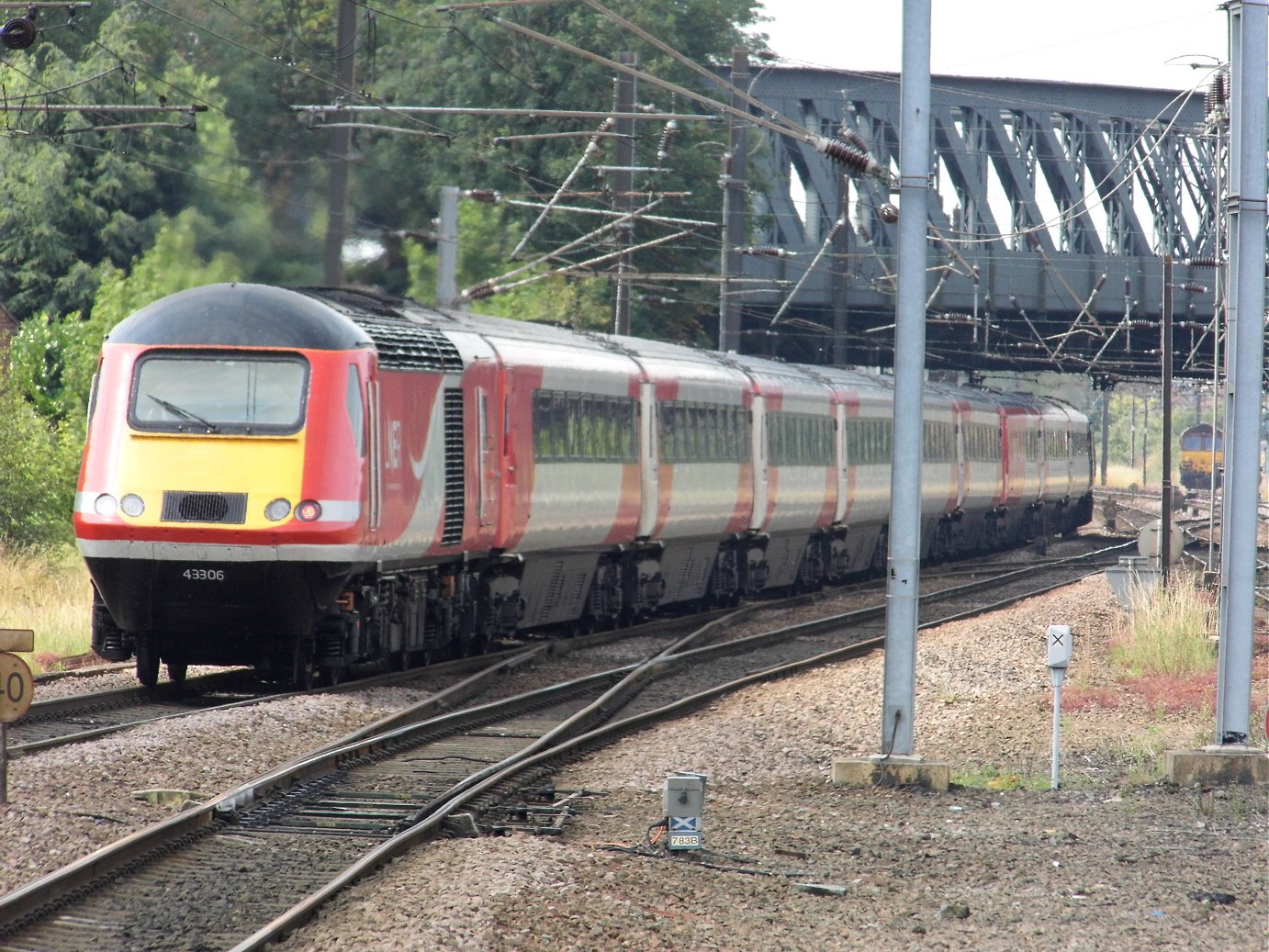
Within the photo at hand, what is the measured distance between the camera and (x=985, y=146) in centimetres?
4919

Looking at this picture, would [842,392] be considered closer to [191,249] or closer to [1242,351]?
[191,249]

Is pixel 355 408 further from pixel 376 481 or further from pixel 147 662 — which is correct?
pixel 147 662

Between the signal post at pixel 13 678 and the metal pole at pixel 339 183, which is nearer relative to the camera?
the signal post at pixel 13 678

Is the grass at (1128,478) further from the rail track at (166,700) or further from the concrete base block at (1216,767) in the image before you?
the concrete base block at (1216,767)

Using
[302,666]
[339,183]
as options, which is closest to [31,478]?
[339,183]

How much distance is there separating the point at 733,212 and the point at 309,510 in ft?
61.2

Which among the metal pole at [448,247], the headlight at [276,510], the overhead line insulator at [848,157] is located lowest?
the headlight at [276,510]

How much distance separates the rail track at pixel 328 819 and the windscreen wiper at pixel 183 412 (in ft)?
8.45

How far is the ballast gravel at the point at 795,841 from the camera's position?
8.17 metres

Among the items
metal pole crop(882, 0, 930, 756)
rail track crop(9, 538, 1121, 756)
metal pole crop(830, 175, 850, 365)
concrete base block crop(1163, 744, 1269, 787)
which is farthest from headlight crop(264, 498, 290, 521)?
metal pole crop(830, 175, 850, 365)

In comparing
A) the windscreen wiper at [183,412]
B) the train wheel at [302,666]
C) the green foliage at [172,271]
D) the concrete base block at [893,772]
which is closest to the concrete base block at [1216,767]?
the concrete base block at [893,772]

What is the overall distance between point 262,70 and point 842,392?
15439 millimetres

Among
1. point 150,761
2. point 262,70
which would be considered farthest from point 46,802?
point 262,70

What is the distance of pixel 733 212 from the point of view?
3253cm
